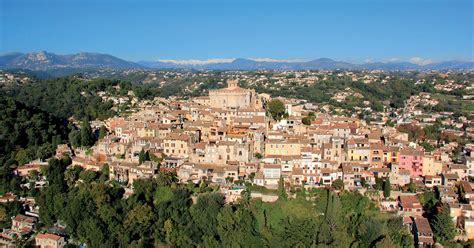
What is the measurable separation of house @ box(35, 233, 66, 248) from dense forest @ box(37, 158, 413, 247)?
627mm

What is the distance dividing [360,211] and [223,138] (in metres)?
8.03

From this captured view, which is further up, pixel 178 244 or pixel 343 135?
pixel 343 135

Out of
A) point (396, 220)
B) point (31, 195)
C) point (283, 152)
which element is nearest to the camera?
point (396, 220)

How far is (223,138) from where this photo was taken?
25734 mm

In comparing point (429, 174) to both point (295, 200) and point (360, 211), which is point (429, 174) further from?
point (295, 200)

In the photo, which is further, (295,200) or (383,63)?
(383,63)

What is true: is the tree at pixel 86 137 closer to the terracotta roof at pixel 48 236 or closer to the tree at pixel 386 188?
the terracotta roof at pixel 48 236

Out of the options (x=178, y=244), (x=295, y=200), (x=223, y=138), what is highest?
(x=223, y=138)

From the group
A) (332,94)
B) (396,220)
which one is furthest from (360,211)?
(332,94)

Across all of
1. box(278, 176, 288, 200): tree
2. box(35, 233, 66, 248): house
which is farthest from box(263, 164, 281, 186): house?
box(35, 233, 66, 248): house

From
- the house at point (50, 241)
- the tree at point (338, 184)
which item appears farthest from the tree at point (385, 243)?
the house at point (50, 241)

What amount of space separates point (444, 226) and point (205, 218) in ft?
32.0

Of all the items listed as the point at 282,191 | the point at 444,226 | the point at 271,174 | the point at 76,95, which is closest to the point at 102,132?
the point at 271,174

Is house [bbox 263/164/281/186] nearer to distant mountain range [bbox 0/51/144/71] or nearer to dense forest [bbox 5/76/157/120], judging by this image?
dense forest [bbox 5/76/157/120]
